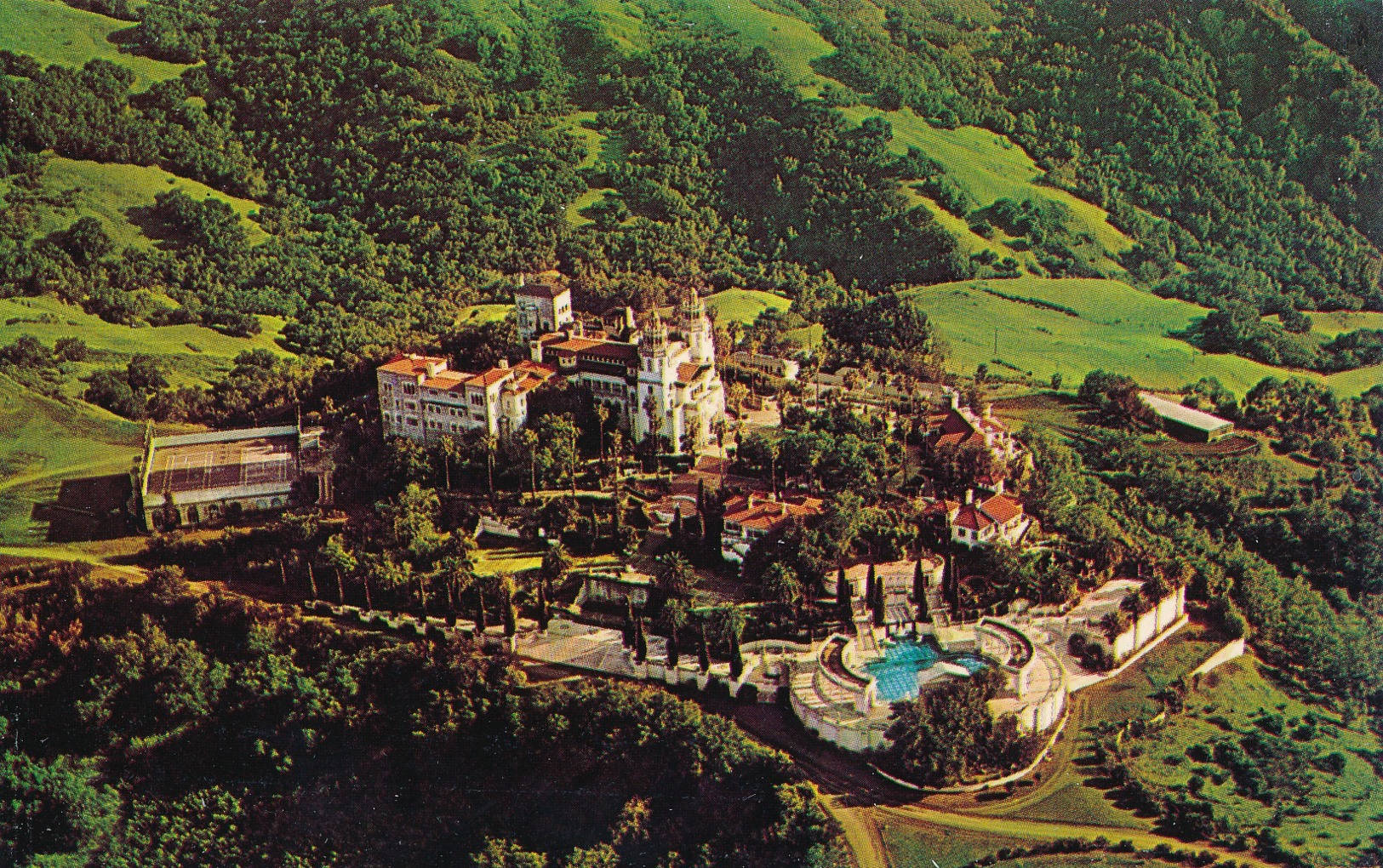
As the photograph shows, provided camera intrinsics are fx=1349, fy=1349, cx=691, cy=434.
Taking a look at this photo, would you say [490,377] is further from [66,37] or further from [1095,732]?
[66,37]

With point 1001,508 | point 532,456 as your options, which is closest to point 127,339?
point 532,456

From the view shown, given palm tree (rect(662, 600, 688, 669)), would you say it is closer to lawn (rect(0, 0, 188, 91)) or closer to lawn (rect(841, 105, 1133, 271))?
lawn (rect(841, 105, 1133, 271))

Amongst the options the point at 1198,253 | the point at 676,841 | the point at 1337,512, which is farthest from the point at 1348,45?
the point at 676,841

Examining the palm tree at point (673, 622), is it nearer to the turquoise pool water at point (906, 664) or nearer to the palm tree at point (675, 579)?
the palm tree at point (675, 579)

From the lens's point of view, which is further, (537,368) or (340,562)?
(537,368)

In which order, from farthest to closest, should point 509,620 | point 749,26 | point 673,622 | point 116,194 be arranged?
point 749,26
point 116,194
point 509,620
point 673,622

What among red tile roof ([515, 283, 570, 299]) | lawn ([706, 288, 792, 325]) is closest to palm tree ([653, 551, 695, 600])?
red tile roof ([515, 283, 570, 299])

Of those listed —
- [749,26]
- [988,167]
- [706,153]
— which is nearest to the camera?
[706,153]
